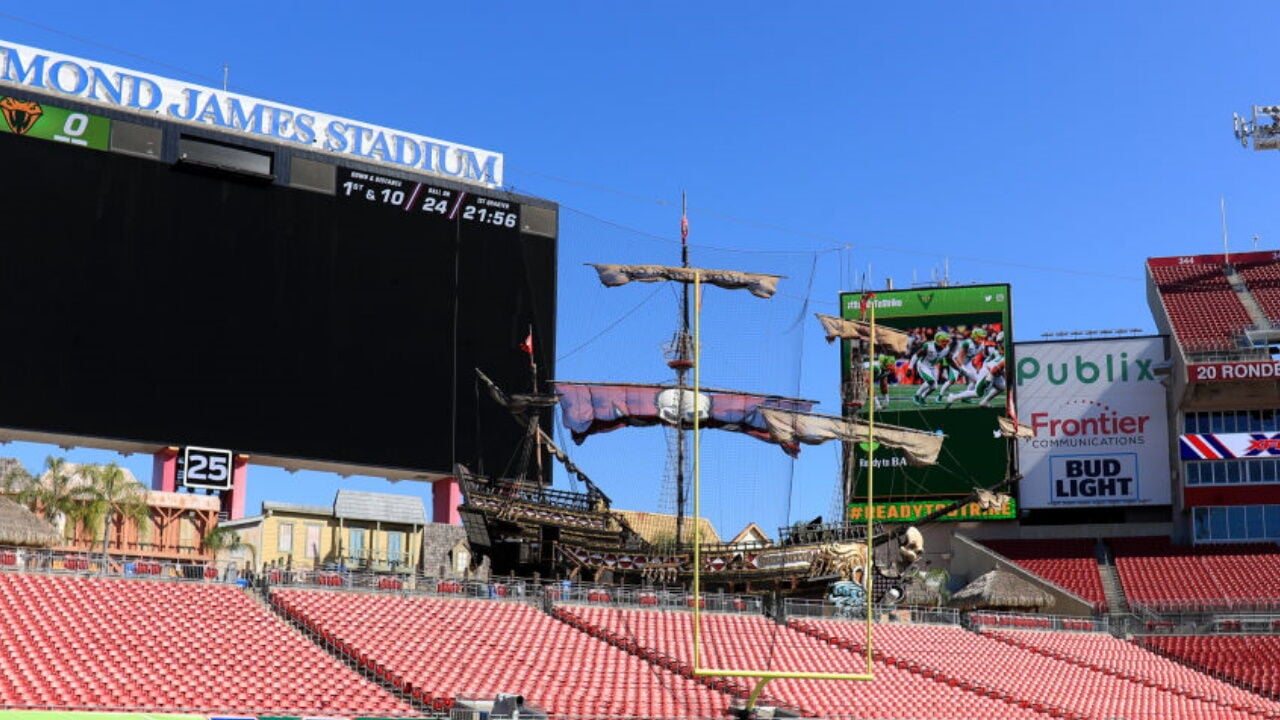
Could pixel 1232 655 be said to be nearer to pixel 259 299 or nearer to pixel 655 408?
pixel 655 408

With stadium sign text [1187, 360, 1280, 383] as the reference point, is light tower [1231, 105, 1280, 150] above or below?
above

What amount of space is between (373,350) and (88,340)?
29.2 ft

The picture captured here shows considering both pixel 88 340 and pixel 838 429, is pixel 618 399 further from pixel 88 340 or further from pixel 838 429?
pixel 88 340

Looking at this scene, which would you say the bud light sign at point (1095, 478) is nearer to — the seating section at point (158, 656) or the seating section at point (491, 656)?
the seating section at point (491, 656)

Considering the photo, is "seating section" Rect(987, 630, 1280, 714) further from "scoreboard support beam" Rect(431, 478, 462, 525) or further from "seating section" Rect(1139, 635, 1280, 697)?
"scoreboard support beam" Rect(431, 478, 462, 525)

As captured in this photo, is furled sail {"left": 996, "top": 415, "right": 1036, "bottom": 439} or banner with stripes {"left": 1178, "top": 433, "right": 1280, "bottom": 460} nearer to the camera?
banner with stripes {"left": 1178, "top": 433, "right": 1280, "bottom": 460}

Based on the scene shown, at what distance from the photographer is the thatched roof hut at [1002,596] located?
48.3m

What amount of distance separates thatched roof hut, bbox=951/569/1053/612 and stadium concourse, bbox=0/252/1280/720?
1.27 feet

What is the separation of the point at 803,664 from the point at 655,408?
1356 cm

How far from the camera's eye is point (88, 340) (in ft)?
141

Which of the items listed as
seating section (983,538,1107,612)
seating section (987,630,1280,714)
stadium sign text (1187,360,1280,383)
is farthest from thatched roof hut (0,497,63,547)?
stadium sign text (1187,360,1280,383)

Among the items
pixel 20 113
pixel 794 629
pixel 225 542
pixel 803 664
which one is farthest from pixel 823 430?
pixel 20 113

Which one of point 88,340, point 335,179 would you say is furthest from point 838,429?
point 88,340

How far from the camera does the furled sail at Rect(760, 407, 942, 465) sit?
46.9 meters
